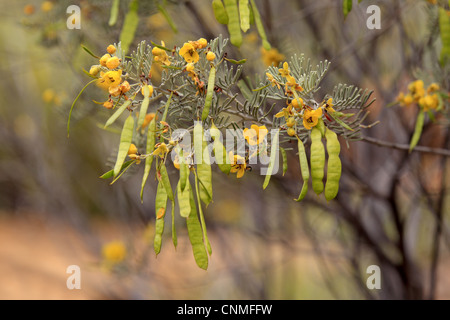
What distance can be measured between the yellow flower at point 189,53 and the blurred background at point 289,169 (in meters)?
0.26

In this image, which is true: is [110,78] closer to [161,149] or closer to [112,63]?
Answer: [112,63]

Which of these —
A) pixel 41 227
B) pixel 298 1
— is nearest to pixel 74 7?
pixel 298 1

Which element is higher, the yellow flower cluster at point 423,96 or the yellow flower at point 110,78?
the yellow flower cluster at point 423,96

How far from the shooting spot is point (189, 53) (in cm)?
81

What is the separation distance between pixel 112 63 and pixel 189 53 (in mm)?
141

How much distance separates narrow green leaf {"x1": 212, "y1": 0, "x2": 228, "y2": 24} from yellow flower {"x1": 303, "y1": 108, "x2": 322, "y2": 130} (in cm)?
30

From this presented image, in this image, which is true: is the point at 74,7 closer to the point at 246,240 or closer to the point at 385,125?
the point at 385,125

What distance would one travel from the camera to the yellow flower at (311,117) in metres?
0.80

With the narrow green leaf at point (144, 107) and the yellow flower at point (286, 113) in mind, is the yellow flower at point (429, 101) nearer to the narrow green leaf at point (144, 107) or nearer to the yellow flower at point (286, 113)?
the yellow flower at point (286, 113)

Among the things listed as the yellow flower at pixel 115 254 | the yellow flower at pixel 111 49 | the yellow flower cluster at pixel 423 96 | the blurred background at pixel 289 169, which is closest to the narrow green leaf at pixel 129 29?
the blurred background at pixel 289 169

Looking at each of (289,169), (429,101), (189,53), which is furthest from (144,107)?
(289,169)

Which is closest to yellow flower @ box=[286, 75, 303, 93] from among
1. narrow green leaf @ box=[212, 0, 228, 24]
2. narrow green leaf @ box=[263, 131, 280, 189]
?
narrow green leaf @ box=[263, 131, 280, 189]

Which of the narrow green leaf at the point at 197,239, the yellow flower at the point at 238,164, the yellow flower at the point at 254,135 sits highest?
the yellow flower at the point at 254,135

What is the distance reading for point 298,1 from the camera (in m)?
2.15
